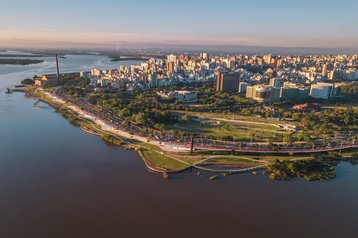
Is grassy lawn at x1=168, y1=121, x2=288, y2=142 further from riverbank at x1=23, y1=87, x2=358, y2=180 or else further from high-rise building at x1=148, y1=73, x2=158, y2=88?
high-rise building at x1=148, y1=73, x2=158, y2=88

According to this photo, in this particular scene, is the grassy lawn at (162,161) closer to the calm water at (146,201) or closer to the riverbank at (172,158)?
the riverbank at (172,158)

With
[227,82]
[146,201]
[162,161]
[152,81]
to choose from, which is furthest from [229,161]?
[152,81]

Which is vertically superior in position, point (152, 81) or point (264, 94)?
point (152, 81)

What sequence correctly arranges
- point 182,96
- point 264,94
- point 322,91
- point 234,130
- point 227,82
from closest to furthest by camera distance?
point 234,130, point 264,94, point 182,96, point 322,91, point 227,82

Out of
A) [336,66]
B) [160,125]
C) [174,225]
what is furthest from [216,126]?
[336,66]

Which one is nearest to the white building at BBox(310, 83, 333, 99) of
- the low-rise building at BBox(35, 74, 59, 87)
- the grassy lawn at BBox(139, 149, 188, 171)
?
the grassy lawn at BBox(139, 149, 188, 171)

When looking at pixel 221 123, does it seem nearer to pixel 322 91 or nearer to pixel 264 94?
pixel 264 94
